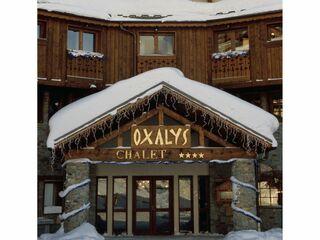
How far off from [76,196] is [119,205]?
2.82 m

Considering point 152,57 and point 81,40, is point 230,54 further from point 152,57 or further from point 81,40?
point 81,40

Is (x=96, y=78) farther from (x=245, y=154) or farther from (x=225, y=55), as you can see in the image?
(x=245, y=154)

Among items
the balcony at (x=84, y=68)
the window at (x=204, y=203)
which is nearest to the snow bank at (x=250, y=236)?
the window at (x=204, y=203)

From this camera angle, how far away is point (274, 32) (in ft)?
49.9

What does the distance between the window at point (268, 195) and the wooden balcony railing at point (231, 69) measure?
12.2ft

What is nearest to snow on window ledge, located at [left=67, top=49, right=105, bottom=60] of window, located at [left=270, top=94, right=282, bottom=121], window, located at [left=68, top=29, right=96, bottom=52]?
window, located at [left=68, top=29, right=96, bottom=52]

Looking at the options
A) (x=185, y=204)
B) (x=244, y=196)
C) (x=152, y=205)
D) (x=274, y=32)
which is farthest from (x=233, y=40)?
(x=152, y=205)

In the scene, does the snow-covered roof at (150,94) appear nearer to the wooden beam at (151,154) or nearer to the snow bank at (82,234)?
the wooden beam at (151,154)

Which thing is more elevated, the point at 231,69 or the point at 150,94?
the point at 231,69

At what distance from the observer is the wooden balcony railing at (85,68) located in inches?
591

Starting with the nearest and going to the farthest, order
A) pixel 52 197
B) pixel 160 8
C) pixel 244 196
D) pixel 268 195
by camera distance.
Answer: pixel 244 196 → pixel 52 197 → pixel 268 195 → pixel 160 8

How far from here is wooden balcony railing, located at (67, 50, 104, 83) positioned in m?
15.0
